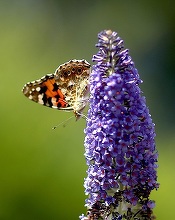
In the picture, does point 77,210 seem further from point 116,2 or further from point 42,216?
point 116,2

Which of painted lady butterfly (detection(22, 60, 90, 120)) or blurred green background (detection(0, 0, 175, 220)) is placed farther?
blurred green background (detection(0, 0, 175, 220))

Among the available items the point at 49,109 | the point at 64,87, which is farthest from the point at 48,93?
the point at 49,109

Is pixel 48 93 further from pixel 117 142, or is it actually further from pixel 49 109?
pixel 49 109

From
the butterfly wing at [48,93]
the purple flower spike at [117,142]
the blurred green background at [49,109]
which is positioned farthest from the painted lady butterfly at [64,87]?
the blurred green background at [49,109]

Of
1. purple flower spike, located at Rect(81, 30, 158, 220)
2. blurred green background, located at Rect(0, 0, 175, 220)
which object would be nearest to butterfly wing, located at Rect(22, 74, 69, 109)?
purple flower spike, located at Rect(81, 30, 158, 220)

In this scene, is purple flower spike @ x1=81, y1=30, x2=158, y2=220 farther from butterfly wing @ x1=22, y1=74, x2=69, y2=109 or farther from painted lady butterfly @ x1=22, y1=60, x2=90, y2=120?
butterfly wing @ x1=22, y1=74, x2=69, y2=109

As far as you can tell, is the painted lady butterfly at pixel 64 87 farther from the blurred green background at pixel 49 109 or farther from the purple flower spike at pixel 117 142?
the blurred green background at pixel 49 109
